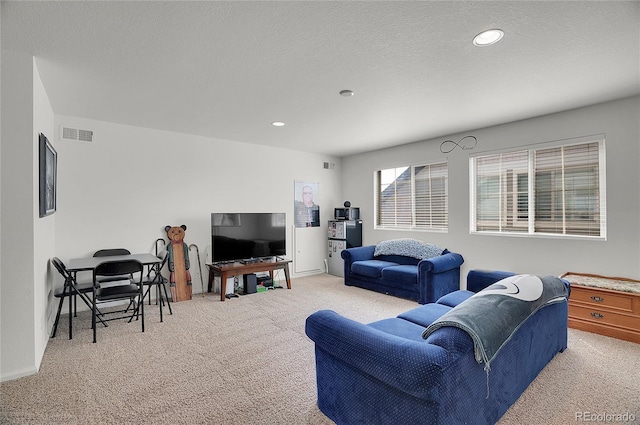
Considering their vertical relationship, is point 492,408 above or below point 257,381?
above

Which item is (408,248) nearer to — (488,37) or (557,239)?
(557,239)

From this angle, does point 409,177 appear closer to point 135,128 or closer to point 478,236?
point 478,236

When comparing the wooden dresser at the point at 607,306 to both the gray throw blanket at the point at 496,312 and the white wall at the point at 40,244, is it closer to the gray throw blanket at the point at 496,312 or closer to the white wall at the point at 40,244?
the gray throw blanket at the point at 496,312

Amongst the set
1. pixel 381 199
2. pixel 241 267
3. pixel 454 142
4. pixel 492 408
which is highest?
pixel 454 142

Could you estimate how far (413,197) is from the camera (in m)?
5.73

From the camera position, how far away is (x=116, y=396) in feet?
7.35

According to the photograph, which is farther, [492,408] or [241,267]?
[241,267]

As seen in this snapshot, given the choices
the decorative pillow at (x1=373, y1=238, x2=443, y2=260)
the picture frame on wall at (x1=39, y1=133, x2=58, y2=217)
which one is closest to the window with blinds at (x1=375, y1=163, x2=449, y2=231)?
the decorative pillow at (x1=373, y1=238, x2=443, y2=260)

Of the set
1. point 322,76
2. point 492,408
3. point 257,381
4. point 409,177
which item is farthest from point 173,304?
point 409,177

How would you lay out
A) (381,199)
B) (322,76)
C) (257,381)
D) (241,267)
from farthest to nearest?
(381,199), (241,267), (322,76), (257,381)

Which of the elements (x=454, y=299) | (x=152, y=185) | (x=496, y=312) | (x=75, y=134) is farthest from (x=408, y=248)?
(x=75, y=134)

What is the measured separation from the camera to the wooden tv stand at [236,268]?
4625 millimetres

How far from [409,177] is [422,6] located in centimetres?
409

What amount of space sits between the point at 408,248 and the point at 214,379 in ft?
12.4
